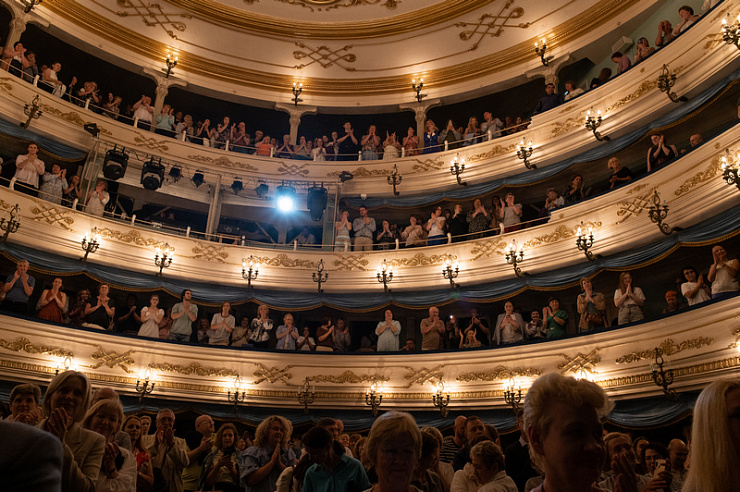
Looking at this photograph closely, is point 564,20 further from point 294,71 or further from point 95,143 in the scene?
point 95,143

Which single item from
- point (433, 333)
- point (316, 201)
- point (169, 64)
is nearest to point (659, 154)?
point (433, 333)

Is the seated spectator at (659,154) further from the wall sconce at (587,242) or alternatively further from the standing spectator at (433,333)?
the standing spectator at (433,333)

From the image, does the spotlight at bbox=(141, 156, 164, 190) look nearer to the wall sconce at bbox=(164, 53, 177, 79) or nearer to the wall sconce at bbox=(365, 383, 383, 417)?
the wall sconce at bbox=(164, 53, 177, 79)

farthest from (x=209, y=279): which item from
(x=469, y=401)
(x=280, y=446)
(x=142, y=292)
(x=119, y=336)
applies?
(x=280, y=446)

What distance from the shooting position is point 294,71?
18219 millimetres

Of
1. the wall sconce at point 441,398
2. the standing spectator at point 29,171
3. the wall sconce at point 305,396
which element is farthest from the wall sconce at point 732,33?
the standing spectator at point 29,171

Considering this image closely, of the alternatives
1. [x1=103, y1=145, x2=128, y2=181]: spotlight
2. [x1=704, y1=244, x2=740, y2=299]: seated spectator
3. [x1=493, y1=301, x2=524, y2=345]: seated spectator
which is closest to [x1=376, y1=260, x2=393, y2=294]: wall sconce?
[x1=493, y1=301, x2=524, y2=345]: seated spectator

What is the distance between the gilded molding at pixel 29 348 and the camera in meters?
10.6

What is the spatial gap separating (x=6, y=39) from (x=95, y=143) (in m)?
4.09

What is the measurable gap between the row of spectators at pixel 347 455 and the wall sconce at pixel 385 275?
28.9 feet

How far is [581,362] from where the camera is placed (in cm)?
1077

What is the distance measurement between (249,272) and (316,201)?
291cm

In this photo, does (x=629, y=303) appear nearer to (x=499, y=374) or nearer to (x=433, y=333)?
(x=499, y=374)

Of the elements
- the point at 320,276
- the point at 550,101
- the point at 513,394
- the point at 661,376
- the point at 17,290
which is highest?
the point at 550,101
